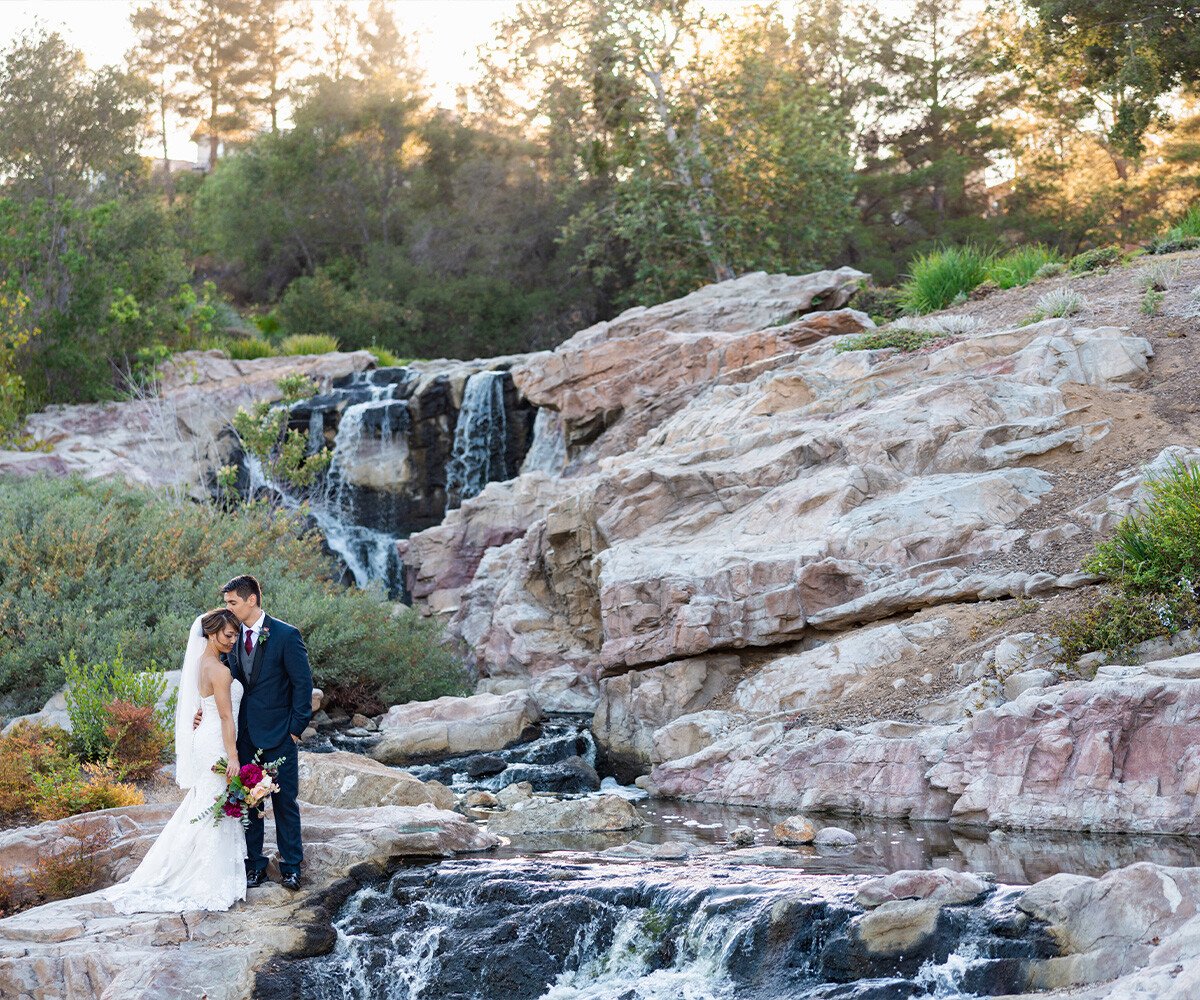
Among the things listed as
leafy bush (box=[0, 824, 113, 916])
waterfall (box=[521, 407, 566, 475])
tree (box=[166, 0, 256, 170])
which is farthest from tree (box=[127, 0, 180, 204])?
leafy bush (box=[0, 824, 113, 916])

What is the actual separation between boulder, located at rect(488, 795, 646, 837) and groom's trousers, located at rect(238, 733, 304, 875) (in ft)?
7.02

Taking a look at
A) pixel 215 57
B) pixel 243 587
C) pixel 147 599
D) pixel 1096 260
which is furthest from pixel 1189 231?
pixel 215 57

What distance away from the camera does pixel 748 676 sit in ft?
37.4

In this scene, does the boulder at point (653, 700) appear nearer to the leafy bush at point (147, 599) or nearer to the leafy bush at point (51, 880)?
the leafy bush at point (147, 599)

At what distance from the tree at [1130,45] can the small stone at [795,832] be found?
16.2 m

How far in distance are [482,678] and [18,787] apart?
Answer: 6.66 meters

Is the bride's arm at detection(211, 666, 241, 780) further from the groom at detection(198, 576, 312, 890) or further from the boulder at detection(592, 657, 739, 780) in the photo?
the boulder at detection(592, 657, 739, 780)

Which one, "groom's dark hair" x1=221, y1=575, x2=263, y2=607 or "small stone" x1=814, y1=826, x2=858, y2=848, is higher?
"groom's dark hair" x1=221, y1=575, x2=263, y2=607

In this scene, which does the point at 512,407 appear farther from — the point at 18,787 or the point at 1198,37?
the point at 18,787

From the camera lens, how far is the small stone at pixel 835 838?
8.20m

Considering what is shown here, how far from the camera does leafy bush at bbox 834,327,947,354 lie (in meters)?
15.1

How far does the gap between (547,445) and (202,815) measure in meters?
15.1

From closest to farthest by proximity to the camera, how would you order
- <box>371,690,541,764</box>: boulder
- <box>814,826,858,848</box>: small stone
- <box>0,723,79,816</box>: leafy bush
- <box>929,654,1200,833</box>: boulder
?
1. <box>929,654,1200,833</box>: boulder
2. <box>814,826,858,848</box>: small stone
3. <box>0,723,79,816</box>: leafy bush
4. <box>371,690,541,764</box>: boulder

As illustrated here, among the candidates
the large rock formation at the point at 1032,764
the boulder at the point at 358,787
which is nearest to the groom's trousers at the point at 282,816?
the boulder at the point at 358,787
